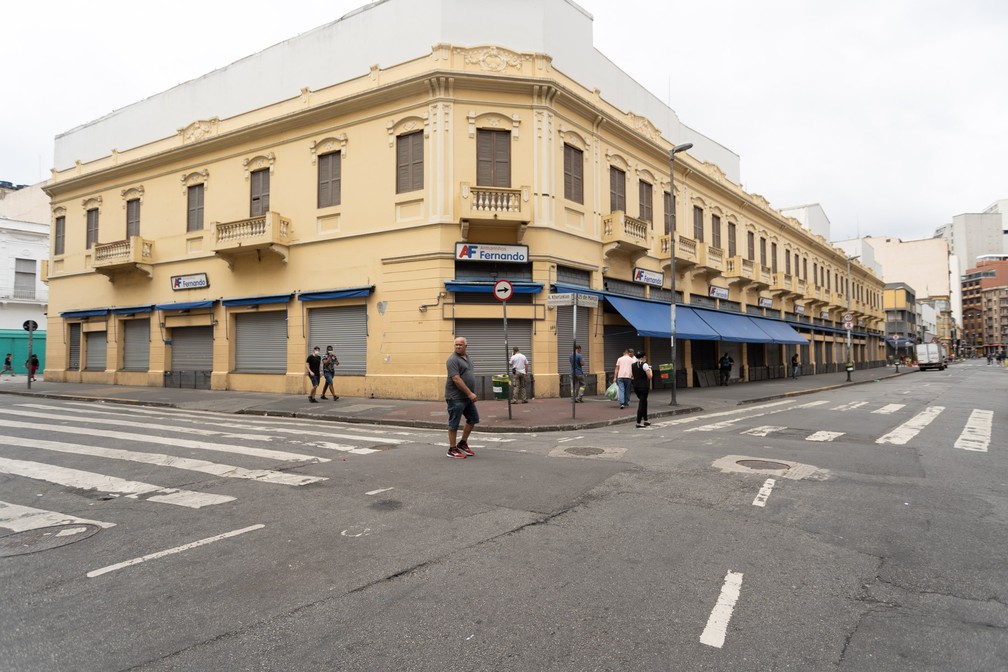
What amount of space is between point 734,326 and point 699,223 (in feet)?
18.6

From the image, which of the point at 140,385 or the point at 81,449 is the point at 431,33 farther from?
the point at 140,385

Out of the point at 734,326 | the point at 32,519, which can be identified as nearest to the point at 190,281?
the point at 32,519

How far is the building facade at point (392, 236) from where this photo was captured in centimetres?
1697

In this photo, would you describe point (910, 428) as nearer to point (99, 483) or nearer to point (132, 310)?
point (99, 483)

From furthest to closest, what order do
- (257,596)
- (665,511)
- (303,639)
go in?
(665,511) → (257,596) → (303,639)

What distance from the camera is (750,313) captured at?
104ft

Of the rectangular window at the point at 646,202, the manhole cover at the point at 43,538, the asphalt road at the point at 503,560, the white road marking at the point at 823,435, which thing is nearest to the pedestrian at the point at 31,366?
the asphalt road at the point at 503,560

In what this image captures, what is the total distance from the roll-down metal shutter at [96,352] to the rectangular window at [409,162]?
18.5m

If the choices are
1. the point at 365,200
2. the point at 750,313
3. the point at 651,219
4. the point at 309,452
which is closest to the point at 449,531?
the point at 309,452

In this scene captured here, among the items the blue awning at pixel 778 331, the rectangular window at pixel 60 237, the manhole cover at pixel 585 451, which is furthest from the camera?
the blue awning at pixel 778 331

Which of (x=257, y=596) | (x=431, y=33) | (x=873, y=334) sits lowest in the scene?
(x=257, y=596)

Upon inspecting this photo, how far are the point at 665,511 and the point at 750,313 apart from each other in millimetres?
29729

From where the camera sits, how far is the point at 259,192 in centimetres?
2059

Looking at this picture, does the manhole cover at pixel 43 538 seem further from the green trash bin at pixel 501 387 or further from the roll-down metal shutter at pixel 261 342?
the roll-down metal shutter at pixel 261 342
